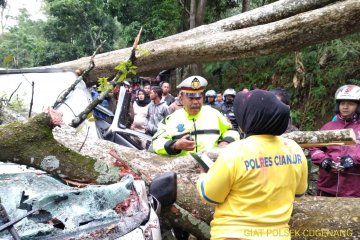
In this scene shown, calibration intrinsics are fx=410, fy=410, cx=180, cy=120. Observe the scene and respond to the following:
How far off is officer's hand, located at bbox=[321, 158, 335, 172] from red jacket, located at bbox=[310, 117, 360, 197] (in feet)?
0.14

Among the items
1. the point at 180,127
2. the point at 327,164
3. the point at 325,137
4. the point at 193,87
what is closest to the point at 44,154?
the point at 180,127

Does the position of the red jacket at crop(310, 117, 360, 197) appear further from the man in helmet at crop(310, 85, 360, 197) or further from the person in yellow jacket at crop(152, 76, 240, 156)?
the person in yellow jacket at crop(152, 76, 240, 156)

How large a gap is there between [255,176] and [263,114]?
32 centimetres

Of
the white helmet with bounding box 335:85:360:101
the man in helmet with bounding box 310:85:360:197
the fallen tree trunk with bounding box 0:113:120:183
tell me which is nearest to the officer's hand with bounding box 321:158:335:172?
the man in helmet with bounding box 310:85:360:197

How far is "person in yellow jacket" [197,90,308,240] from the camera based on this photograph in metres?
2.07

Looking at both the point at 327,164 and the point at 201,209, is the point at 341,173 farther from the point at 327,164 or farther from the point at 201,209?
the point at 201,209

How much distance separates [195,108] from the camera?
384cm

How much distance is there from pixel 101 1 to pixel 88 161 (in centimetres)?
1380

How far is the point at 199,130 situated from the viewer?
3.82m

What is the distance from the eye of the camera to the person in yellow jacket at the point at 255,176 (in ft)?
6.80

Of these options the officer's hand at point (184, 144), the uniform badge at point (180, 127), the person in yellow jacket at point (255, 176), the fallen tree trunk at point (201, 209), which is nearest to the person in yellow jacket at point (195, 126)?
the uniform badge at point (180, 127)

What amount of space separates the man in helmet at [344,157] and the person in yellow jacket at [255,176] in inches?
69.7

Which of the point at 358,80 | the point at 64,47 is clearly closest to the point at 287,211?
the point at 358,80

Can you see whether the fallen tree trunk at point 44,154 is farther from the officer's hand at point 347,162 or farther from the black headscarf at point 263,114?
the officer's hand at point 347,162
